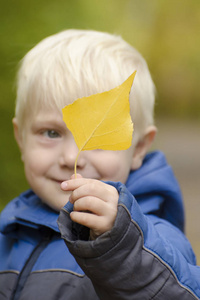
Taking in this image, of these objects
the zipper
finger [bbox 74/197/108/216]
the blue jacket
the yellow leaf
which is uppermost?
the yellow leaf

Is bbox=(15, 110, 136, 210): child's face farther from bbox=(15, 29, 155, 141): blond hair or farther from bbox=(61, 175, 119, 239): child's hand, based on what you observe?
bbox=(61, 175, 119, 239): child's hand

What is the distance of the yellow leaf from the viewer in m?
1.20

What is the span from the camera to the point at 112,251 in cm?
122

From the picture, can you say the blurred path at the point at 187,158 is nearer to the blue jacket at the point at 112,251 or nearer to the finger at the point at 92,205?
the blue jacket at the point at 112,251

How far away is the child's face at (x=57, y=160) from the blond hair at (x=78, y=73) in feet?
0.25

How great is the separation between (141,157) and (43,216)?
0.49 meters

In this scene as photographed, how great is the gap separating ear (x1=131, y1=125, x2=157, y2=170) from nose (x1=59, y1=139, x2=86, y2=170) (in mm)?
325

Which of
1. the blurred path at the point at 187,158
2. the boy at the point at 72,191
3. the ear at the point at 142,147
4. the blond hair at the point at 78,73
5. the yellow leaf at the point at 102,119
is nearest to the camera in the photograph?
the yellow leaf at the point at 102,119

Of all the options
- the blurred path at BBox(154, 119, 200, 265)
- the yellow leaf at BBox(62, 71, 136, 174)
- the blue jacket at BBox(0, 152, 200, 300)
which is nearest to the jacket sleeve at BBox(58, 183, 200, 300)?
the blue jacket at BBox(0, 152, 200, 300)

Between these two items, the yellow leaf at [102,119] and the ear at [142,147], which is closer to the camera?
the yellow leaf at [102,119]

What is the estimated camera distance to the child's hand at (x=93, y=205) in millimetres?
1206

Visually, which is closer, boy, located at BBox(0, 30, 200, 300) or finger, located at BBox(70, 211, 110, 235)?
finger, located at BBox(70, 211, 110, 235)

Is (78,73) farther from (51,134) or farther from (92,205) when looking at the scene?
(92,205)

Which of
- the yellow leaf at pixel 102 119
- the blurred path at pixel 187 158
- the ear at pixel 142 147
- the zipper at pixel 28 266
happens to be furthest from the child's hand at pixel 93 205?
the blurred path at pixel 187 158
